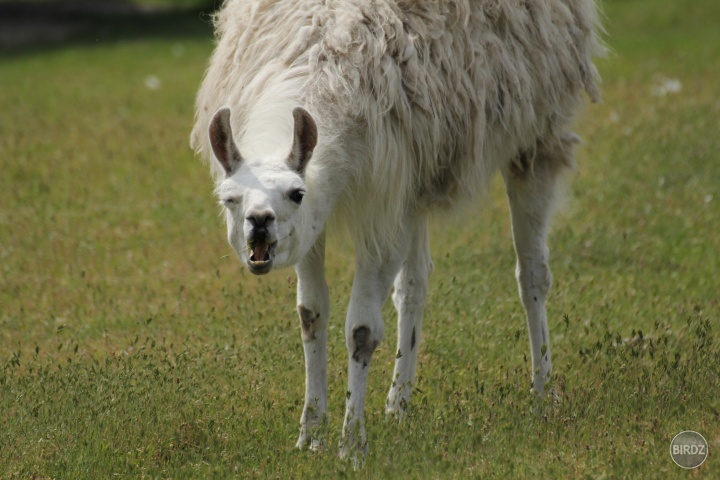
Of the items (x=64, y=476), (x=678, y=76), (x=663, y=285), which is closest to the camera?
(x=64, y=476)

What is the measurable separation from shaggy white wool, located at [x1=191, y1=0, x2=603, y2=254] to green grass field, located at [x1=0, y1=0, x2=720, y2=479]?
0.50 meters

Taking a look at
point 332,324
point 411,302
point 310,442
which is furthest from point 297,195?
point 332,324

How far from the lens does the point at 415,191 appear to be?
5.14 metres

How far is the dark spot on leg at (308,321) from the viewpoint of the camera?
5.28 metres

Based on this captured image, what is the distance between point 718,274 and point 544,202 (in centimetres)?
212

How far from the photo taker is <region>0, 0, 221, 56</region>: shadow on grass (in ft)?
70.2

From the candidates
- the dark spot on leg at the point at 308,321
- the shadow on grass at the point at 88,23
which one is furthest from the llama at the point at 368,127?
the shadow on grass at the point at 88,23

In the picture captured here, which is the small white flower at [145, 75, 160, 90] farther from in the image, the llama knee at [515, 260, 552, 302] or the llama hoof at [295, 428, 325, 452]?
the llama hoof at [295, 428, 325, 452]

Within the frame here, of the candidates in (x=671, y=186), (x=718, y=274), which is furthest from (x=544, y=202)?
(x=671, y=186)

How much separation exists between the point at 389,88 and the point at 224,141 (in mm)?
1018

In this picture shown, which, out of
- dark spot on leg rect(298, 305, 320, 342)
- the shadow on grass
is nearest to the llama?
dark spot on leg rect(298, 305, 320, 342)

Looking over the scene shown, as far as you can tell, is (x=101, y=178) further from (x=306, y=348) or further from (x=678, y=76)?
(x=678, y=76)

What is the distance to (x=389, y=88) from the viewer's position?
4.80 meters

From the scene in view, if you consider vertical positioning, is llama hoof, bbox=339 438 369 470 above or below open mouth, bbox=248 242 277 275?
below
